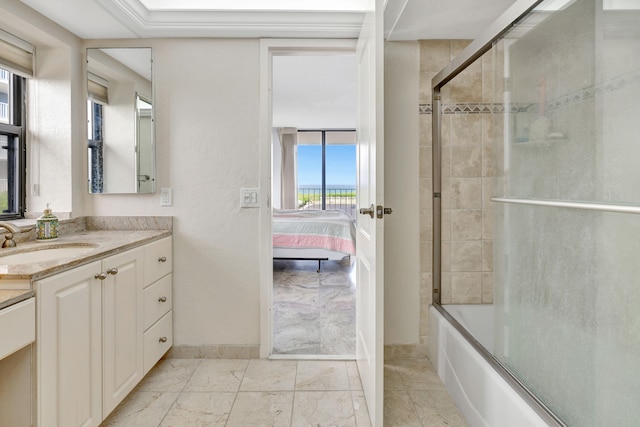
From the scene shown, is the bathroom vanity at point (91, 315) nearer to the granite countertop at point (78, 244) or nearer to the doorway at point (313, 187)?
the granite countertop at point (78, 244)

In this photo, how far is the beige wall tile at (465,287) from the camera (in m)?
2.20

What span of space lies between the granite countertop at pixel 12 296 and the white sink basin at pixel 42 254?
0.45 metres

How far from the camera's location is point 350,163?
8.25 m

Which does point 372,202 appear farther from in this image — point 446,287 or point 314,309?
point 314,309

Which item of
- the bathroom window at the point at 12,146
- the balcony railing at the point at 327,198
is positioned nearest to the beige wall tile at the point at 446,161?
the bathroom window at the point at 12,146

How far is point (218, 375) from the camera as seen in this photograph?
79.5 inches

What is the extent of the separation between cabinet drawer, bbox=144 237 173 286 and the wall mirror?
1.28 feet

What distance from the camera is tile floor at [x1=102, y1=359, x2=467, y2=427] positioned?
164cm

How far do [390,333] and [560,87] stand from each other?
64.5 inches

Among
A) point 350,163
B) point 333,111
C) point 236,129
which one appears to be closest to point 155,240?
point 236,129

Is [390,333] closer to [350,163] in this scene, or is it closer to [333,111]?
[333,111]

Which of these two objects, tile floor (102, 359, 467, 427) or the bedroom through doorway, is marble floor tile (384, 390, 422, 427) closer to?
tile floor (102, 359, 467, 427)

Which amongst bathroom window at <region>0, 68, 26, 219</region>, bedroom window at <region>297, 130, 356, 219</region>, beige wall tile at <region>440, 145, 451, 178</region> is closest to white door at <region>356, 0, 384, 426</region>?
beige wall tile at <region>440, 145, 451, 178</region>

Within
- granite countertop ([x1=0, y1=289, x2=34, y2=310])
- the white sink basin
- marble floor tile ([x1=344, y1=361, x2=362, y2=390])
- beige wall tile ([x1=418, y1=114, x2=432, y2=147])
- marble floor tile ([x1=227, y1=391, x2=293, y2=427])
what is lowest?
marble floor tile ([x1=227, y1=391, x2=293, y2=427])
